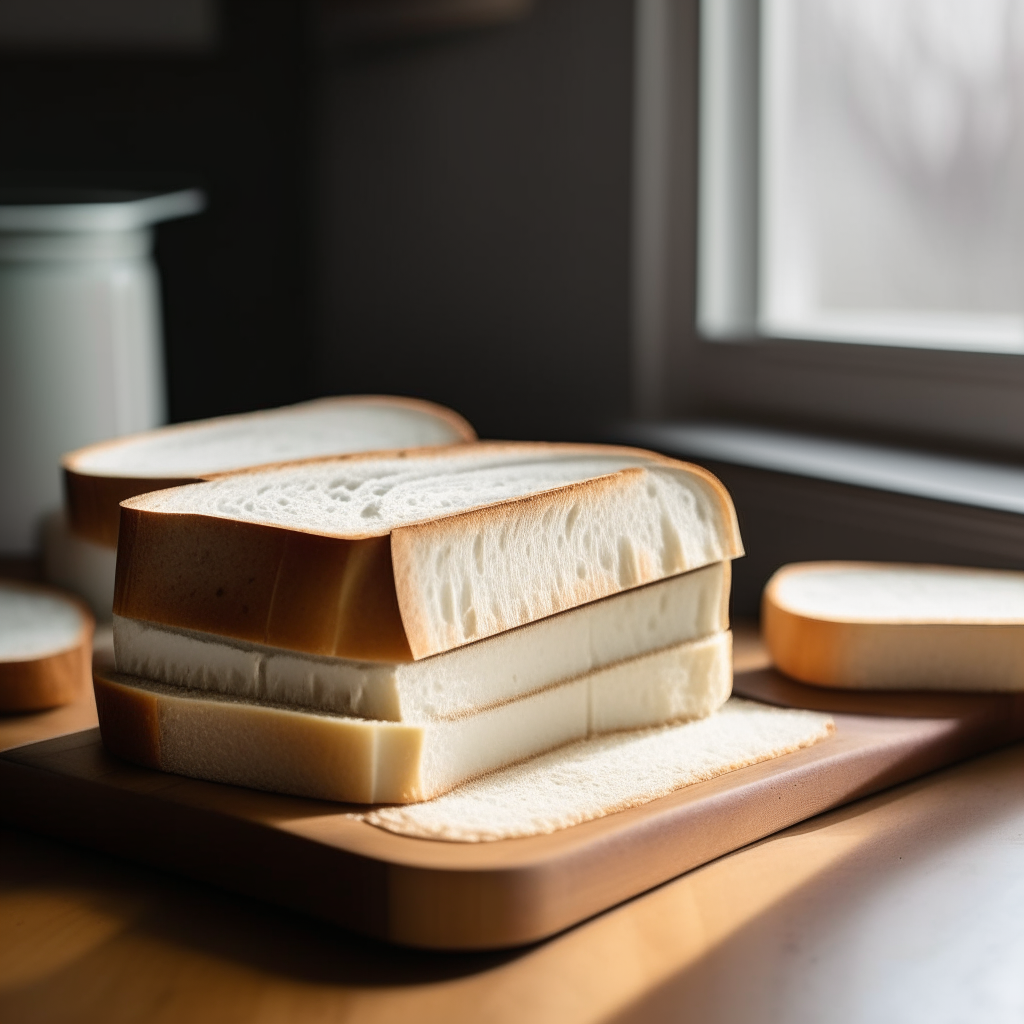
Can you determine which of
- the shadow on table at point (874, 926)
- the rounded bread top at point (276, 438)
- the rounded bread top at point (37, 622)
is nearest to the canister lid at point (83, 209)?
the rounded bread top at point (276, 438)

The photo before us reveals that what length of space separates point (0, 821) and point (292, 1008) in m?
0.30

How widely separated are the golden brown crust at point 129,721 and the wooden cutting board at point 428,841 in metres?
0.01

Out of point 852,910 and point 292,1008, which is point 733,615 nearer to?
point 852,910

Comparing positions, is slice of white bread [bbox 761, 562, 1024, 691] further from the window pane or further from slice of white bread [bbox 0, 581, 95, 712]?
slice of white bread [bbox 0, 581, 95, 712]

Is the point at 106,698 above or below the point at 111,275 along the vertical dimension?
below

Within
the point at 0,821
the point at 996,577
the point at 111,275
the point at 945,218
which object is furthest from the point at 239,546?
the point at 945,218

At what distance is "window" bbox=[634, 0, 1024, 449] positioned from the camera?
1.34m

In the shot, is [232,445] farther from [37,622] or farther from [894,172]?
[894,172]

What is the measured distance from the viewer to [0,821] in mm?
825

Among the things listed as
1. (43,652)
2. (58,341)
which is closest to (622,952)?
(43,652)

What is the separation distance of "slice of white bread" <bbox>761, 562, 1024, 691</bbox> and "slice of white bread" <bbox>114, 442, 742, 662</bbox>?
11 centimetres

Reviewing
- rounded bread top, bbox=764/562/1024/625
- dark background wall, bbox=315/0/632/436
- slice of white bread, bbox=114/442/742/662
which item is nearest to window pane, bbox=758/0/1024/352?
dark background wall, bbox=315/0/632/436

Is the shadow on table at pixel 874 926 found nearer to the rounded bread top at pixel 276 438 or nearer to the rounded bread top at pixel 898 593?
the rounded bread top at pixel 898 593

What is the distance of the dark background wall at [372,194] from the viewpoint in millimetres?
1572
